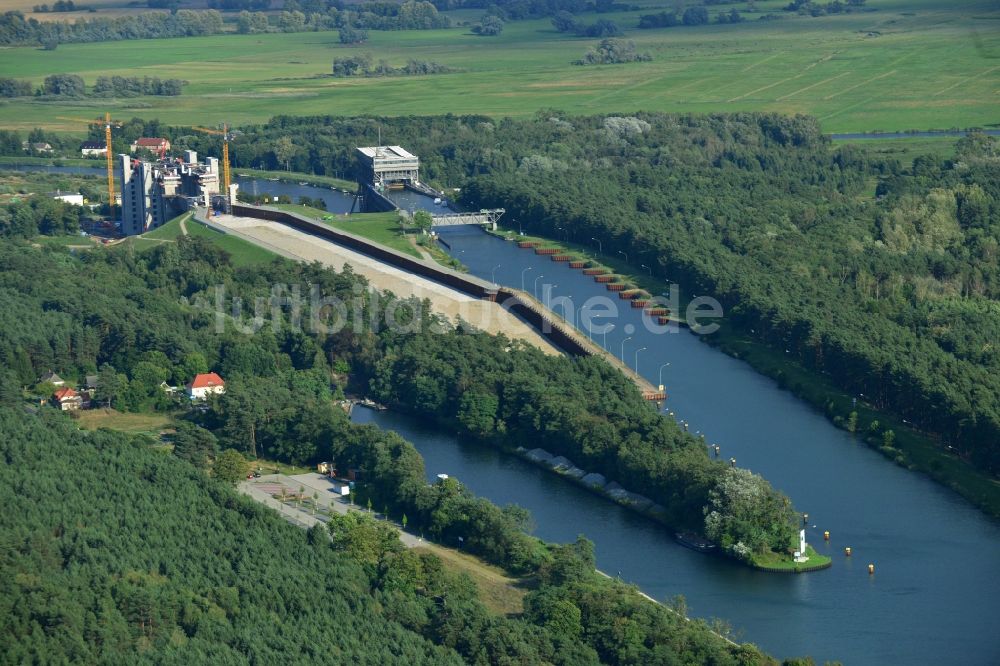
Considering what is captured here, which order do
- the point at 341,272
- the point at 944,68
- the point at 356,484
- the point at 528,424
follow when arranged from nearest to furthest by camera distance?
the point at 356,484 → the point at 528,424 → the point at 341,272 → the point at 944,68

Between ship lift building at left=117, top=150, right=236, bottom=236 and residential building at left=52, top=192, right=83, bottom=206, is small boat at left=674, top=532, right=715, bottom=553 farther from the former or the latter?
residential building at left=52, top=192, right=83, bottom=206

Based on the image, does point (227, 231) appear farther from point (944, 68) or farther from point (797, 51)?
point (797, 51)

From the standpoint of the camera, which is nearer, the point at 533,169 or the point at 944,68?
the point at 533,169

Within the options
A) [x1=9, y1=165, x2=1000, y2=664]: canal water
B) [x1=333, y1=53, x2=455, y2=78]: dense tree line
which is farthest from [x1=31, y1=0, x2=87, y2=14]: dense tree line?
[x1=9, y1=165, x2=1000, y2=664]: canal water

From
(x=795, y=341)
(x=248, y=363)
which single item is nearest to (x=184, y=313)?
(x=248, y=363)

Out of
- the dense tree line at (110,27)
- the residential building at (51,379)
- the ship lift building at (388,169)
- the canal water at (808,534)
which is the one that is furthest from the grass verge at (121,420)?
the dense tree line at (110,27)

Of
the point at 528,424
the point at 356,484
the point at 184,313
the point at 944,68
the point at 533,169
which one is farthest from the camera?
the point at 944,68

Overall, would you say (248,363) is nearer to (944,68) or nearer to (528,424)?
(528,424)

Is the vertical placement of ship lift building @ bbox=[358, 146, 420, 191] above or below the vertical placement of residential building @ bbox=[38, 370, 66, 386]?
below
